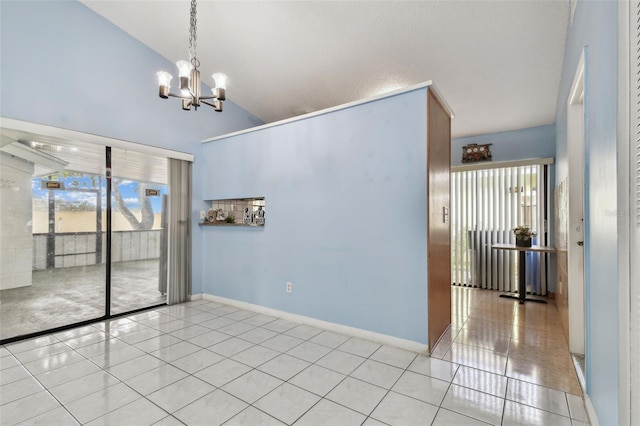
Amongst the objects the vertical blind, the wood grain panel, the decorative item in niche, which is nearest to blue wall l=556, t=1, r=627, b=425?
the wood grain panel

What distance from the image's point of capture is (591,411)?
5.90ft

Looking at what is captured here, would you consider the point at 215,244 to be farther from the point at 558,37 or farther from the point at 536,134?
the point at 536,134

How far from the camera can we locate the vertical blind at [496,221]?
4879mm

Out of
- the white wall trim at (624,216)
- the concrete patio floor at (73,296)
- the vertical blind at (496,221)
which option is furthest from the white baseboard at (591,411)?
the concrete patio floor at (73,296)

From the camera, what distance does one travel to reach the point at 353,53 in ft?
12.0

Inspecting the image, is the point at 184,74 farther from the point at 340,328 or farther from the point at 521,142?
the point at 521,142

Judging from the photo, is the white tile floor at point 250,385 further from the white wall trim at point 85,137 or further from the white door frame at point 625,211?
the white wall trim at point 85,137

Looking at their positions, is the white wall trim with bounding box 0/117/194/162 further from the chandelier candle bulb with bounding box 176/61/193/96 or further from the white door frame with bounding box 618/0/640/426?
the white door frame with bounding box 618/0/640/426

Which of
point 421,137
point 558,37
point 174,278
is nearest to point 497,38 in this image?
point 558,37

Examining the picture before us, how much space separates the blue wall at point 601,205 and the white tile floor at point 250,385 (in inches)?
22.1

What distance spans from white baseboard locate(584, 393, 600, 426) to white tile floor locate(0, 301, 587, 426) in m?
0.04

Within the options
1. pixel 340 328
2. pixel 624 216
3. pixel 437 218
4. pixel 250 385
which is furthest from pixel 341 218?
pixel 624 216

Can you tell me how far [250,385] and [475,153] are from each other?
5328 millimetres

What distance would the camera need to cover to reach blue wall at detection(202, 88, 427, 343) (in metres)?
2.85
